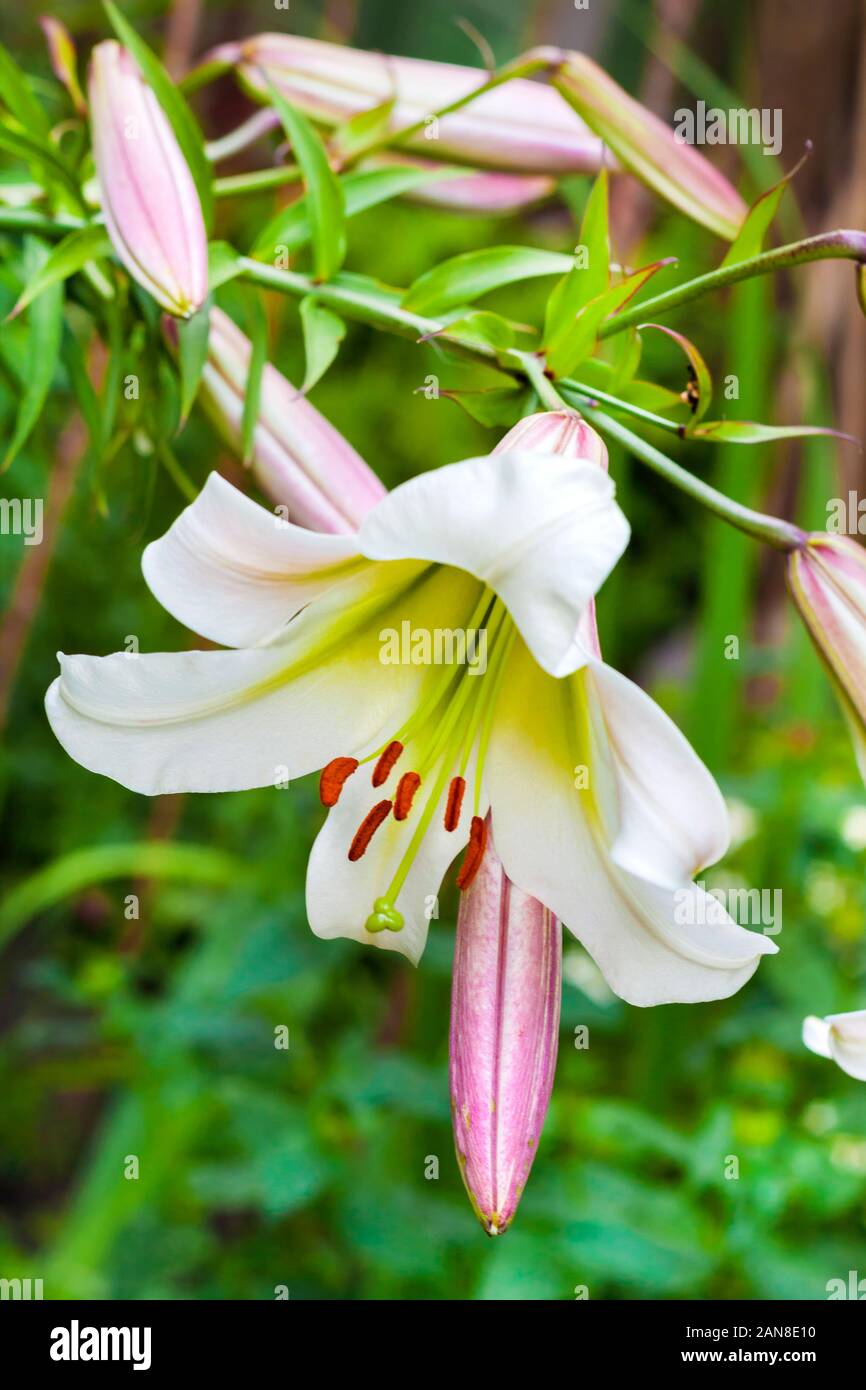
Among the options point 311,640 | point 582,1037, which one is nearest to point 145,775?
point 311,640

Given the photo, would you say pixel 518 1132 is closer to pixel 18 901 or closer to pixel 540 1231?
pixel 540 1231

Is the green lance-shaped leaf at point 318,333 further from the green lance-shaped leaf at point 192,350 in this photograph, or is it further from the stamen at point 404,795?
the stamen at point 404,795

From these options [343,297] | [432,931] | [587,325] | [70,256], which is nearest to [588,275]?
[587,325]

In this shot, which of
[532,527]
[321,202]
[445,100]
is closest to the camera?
[532,527]

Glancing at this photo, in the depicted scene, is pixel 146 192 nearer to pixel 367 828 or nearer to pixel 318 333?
pixel 318 333

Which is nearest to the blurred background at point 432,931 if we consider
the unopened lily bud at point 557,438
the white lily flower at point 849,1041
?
the unopened lily bud at point 557,438
